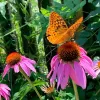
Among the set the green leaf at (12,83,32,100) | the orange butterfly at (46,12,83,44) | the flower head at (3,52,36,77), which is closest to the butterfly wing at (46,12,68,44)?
the orange butterfly at (46,12,83,44)

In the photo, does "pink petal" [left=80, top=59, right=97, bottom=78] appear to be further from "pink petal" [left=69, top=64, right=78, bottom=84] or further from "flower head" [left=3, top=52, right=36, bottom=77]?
"flower head" [left=3, top=52, right=36, bottom=77]

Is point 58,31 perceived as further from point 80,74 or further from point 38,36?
A: point 38,36

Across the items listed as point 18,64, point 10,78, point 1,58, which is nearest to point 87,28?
point 18,64

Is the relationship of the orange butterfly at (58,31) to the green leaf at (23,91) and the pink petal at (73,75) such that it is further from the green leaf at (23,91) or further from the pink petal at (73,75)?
the green leaf at (23,91)

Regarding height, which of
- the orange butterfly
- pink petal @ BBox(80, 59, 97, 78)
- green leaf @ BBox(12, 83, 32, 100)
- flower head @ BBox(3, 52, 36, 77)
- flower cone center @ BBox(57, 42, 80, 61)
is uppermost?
the orange butterfly

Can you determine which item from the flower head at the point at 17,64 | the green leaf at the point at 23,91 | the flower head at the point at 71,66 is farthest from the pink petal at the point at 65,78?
the green leaf at the point at 23,91

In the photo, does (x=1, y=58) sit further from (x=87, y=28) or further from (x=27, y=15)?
(x=87, y=28)

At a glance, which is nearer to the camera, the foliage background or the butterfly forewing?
the butterfly forewing

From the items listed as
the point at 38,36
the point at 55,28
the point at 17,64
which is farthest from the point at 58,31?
the point at 38,36
